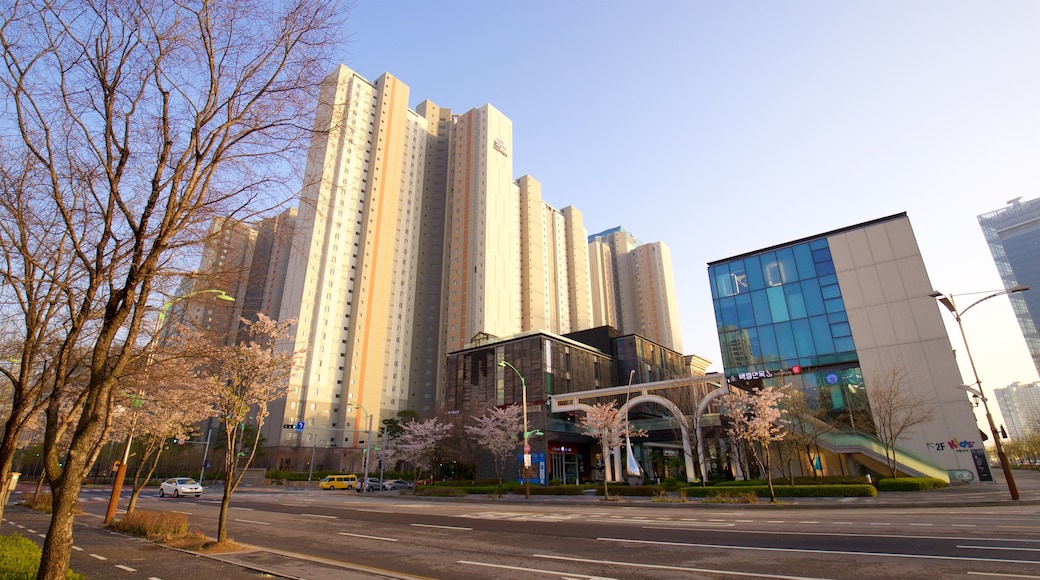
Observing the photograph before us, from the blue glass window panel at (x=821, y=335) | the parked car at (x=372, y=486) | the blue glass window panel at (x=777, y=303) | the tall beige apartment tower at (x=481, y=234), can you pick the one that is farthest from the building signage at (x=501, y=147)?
the blue glass window panel at (x=821, y=335)

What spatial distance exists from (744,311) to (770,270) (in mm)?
5290

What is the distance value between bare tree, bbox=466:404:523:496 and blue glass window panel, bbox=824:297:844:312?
33581mm

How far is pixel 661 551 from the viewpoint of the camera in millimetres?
11914

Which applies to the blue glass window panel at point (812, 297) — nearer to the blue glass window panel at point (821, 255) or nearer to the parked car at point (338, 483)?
the blue glass window panel at point (821, 255)

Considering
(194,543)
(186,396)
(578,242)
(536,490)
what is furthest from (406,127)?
(194,543)

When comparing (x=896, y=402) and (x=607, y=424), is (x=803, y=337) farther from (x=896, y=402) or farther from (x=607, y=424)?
(x=607, y=424)

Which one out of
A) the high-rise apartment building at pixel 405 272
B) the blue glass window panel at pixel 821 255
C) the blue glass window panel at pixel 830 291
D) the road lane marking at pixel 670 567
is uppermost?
the high-rise apartment building at pixel 405 272

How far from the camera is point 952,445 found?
129ft

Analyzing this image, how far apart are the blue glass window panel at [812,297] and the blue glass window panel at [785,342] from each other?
2603mm

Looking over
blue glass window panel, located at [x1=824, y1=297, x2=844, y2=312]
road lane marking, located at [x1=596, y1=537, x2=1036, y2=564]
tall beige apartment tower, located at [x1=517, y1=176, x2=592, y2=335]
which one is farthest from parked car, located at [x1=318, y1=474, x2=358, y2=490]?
tall beige apartment tower, located at [x1=517, y1=176, x2=592, y2=335]

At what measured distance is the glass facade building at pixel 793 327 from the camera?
45.3 m

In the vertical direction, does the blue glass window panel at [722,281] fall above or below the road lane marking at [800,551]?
above

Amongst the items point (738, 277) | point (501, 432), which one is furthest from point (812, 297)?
point (501, 432)

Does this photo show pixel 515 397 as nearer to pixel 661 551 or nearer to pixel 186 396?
pixel 186 396
